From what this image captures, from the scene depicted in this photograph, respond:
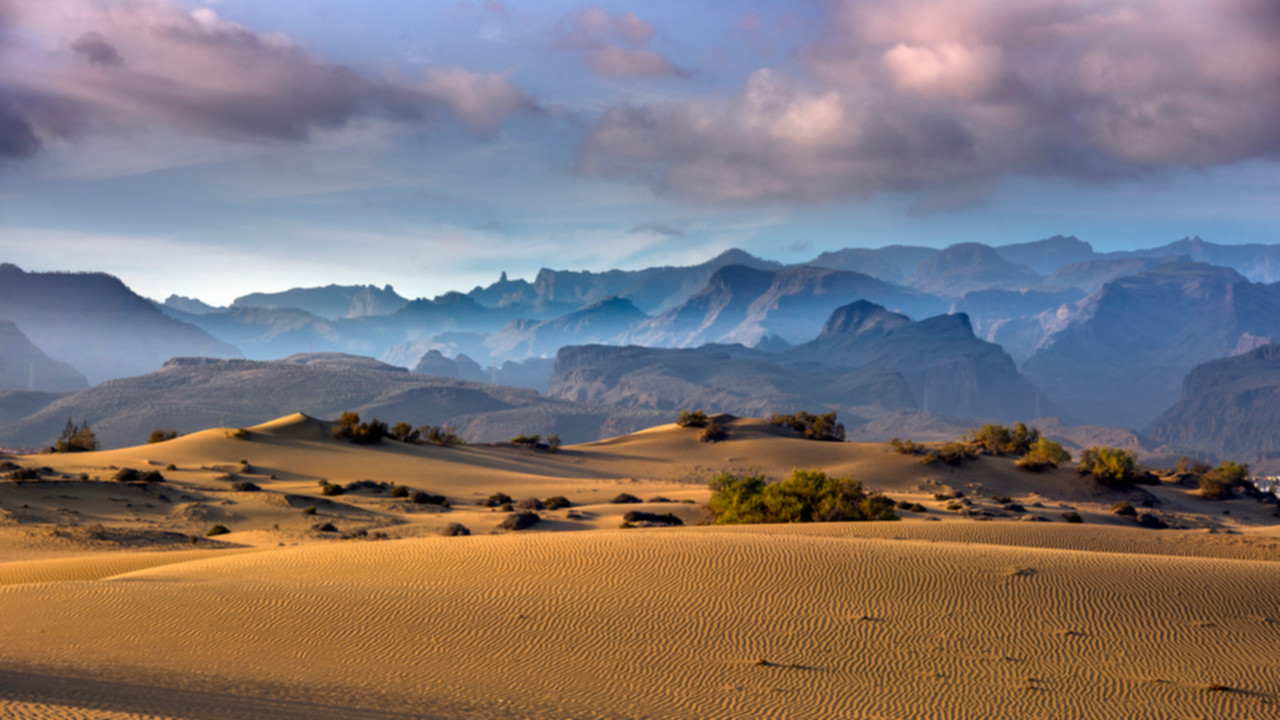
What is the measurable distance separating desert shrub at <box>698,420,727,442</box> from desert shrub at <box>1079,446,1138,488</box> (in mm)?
22647

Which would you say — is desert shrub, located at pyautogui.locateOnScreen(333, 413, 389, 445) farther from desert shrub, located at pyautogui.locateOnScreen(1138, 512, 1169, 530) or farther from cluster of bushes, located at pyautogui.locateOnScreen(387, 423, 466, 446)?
desert shrub, located at pyautogui.locateOnScreen(1138, 512, 1169, 530)

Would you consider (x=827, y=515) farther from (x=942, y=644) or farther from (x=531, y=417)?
(x=531, y=417)

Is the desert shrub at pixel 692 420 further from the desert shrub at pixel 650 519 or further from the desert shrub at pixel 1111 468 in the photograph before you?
the desert shrub at pixel 650 519

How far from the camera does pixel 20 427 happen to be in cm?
15812

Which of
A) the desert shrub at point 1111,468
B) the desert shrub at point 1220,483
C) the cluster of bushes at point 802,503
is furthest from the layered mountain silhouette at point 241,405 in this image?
the desert shrub at point 1220,483

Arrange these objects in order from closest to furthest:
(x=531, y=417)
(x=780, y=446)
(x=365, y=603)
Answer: (x=365, y=603) → (x=780, y=446) → (x=531, y=417)

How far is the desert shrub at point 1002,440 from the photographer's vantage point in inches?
1941

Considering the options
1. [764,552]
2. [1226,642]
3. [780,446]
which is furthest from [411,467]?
[1226,642]

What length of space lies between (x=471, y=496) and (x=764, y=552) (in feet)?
72.6

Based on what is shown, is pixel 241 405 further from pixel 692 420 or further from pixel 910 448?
pixel 910 448

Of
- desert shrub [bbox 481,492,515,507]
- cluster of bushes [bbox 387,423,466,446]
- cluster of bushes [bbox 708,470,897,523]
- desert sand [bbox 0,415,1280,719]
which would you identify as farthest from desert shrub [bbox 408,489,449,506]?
cluster of bushes [bbox 387,423,466,446]

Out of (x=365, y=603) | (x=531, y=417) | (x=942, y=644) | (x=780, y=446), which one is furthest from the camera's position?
(x=531, y=417)

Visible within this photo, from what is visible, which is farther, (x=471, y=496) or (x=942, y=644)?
(x=471, y=496)

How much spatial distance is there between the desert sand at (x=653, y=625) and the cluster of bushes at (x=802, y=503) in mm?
3718
